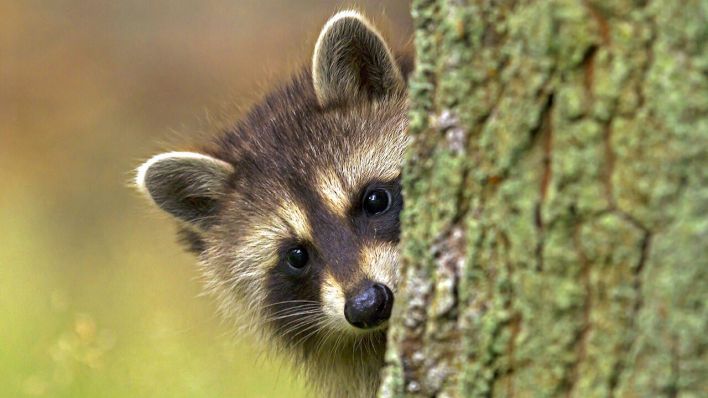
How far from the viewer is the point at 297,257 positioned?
A: 4.50 metres

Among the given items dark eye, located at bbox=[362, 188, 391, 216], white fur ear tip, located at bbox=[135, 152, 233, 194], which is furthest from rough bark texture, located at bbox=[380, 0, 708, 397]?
white fur ear tip, located at bbox=[135, 152, 233, 194]

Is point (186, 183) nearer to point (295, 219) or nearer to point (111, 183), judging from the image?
point (295, 219)

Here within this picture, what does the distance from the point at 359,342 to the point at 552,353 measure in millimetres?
2412

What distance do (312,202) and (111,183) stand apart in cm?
694

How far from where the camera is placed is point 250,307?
5.00m

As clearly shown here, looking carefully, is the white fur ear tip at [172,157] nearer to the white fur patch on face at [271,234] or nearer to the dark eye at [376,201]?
the white fur patch on face at [271,234]

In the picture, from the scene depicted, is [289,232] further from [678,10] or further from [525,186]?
[678,10]

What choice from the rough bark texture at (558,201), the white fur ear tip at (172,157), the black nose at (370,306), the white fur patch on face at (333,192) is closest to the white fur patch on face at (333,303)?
the black nose at (370,306)

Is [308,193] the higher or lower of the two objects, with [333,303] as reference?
higher

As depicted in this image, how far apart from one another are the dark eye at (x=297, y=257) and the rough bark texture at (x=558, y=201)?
1.86 m

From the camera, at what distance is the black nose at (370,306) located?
385 centimetres

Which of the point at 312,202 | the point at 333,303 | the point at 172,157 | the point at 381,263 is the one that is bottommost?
the point at 333,303

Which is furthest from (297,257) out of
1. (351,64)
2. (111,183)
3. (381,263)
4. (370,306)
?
(111,183)

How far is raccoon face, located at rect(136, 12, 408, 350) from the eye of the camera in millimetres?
4195
